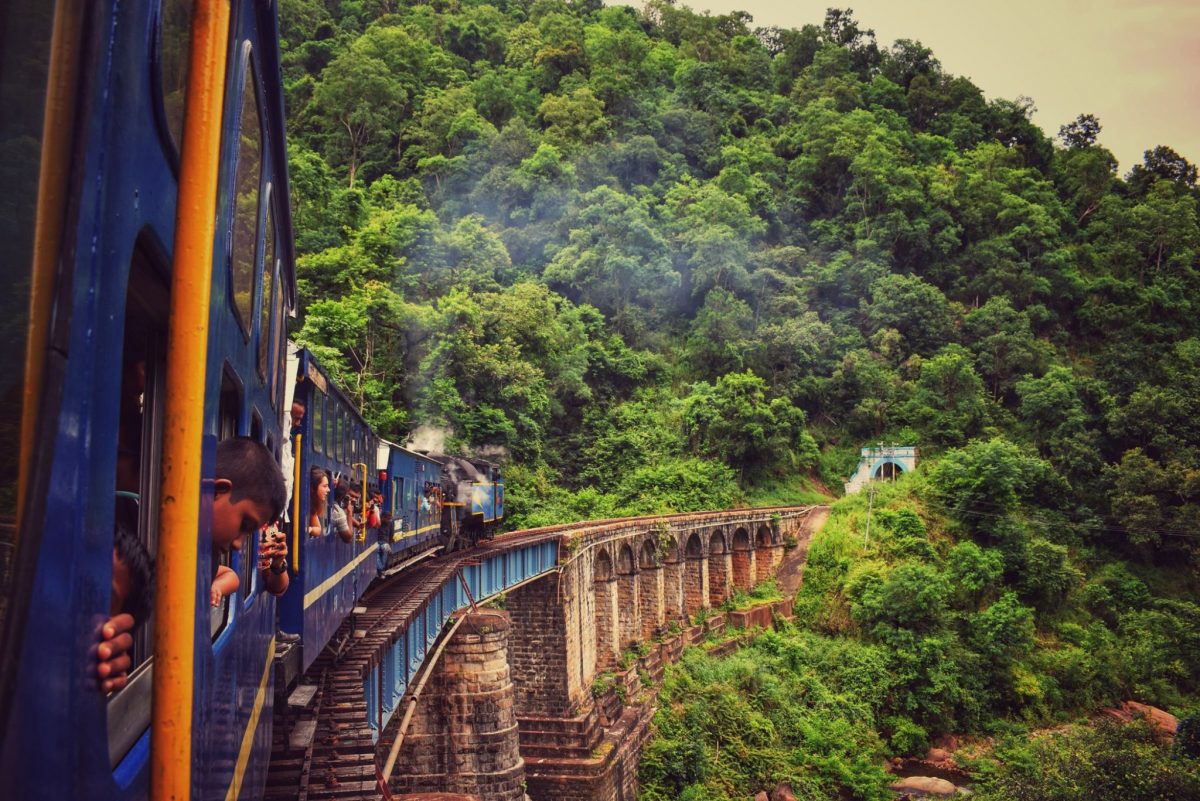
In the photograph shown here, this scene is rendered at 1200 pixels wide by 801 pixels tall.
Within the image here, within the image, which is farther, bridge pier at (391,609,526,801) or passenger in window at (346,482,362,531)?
bridge pier at (391,609,526,801)

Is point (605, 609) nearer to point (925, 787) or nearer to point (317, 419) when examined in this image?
point (925, 787)

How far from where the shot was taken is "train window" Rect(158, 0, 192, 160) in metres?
1.59

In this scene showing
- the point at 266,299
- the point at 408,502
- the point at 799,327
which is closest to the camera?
the point at 266,299

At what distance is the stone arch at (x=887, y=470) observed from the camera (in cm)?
4491

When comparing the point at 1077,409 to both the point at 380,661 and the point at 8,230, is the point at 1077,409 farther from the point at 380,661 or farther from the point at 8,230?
the point at 8,230

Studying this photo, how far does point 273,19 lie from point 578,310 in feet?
134

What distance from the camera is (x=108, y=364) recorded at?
4.57ft

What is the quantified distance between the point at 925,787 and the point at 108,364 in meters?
26.8

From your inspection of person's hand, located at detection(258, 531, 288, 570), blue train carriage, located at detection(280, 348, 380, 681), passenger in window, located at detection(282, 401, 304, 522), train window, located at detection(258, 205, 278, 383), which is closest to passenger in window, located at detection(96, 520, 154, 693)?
train window, located at detection(258, 205, 278, 383)

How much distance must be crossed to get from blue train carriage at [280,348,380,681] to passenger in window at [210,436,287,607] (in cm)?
352

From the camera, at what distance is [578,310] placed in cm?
4375

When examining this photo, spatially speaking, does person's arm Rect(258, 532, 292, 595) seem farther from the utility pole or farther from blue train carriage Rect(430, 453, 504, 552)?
the utility pole

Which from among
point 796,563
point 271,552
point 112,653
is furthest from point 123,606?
point 796,563

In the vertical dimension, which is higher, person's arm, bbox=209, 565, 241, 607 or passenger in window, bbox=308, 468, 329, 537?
passenger in window, bbox=308, 468, 329, 537
